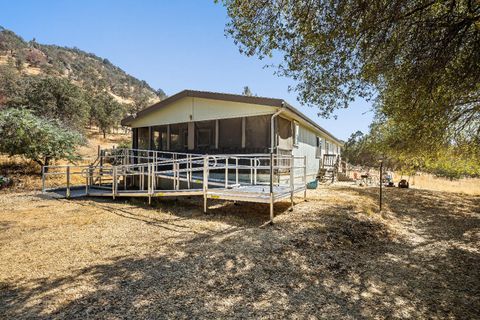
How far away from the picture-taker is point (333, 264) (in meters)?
4.75

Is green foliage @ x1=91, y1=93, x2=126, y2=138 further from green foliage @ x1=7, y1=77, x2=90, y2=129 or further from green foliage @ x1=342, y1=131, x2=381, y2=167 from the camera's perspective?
green foliage @ x1=342, y1=131, x2=381, y2=167

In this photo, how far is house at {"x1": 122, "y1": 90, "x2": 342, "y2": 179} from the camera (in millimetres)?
10250

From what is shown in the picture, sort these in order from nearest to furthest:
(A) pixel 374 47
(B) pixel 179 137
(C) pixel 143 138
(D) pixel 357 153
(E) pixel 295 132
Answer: (A) pixel 374 47
(E) pixel 295 132
(B) pixel 179 137
(C) pixel 143 138
(D) pixel 357 153

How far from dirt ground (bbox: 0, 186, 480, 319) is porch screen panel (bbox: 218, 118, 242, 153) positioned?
11.2 ft

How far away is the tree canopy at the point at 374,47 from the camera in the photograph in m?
5.51

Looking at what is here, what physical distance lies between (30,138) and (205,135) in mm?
8944

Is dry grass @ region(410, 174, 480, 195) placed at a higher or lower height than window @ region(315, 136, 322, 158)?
lower

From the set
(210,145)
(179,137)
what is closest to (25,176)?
(179,137)

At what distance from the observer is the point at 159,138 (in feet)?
45.3

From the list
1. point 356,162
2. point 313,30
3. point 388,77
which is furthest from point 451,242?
point 356,162

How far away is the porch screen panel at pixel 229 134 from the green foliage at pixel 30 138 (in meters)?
9.31

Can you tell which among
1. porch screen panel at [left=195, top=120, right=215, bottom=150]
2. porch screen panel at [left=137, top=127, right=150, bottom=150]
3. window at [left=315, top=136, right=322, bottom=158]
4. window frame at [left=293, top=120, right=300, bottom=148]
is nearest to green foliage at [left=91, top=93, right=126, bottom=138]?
porch screen panel at [left=137, top=127, right=150, bottom=150]

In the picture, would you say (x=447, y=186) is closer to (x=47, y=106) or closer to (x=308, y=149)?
(x=308, y=149)

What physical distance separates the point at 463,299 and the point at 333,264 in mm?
1766
